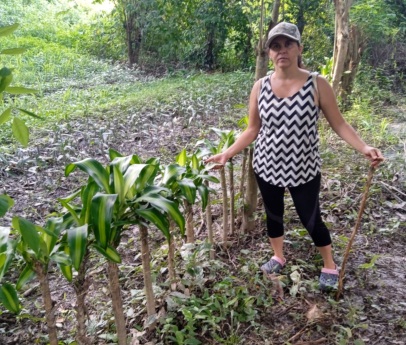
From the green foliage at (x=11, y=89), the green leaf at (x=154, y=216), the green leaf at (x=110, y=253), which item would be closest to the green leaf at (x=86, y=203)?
the green leaf at (x=110, y=253)

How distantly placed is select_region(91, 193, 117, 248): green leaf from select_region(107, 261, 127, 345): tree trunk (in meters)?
0.22

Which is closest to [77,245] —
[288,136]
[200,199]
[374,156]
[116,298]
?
[116,298]

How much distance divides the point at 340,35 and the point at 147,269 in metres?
4.42

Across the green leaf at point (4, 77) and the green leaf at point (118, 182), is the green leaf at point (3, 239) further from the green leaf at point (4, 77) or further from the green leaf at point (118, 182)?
the green leaf at point (4, 77)

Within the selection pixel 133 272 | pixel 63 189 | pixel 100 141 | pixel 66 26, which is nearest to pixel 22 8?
pixel 66 26

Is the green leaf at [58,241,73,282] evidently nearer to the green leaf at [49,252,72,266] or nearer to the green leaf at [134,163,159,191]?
the green leaf at [49,252,72,266]

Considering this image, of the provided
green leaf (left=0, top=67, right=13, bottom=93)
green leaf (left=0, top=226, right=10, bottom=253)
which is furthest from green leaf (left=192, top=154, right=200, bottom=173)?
green leaf (left=0, top=67, right=13, bottom=93)

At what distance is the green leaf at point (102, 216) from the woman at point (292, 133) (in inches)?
35.0

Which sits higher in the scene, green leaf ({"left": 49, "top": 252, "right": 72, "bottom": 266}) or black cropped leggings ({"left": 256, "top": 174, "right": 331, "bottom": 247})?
green leaf ({"left": 49, "top": 252, "right": 72, "bottom": 266})

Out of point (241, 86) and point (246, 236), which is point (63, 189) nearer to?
point (246, 236)

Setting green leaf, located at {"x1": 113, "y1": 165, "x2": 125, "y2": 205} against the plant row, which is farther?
green leaf, located at {"x1": 113, "y1": 165, "x2": 125, "y2": 205}

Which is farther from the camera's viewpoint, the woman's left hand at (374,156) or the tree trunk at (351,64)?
the tree trunk at (351,64)

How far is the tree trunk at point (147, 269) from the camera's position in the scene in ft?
6.29

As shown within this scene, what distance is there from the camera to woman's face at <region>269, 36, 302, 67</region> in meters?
2.04
